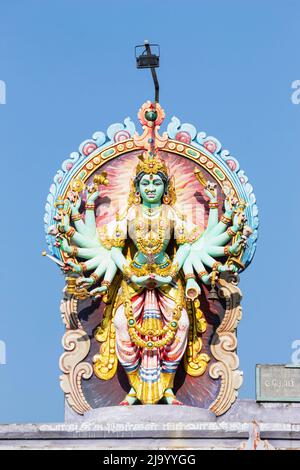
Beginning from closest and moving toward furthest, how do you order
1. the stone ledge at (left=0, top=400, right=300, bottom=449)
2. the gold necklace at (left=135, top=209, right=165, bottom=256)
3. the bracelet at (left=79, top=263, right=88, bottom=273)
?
the stone ledge at (left=0, top=400, right=300, bottom=449) < the gold necklace at (left=135, top=209, right=165, bottom=256) < the bracelet at (left=79, top=263, right=88, bottom=273)

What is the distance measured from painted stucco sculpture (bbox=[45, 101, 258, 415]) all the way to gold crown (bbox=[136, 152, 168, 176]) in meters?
0.01

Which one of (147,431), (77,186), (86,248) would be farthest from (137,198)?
(147,431)

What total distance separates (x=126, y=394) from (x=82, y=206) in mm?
2908

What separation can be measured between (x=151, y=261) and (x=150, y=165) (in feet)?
4.68

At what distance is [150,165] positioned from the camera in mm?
31094

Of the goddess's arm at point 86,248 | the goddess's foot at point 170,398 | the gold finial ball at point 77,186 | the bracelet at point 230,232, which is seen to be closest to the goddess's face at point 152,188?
the goddess's arm at point 86,248

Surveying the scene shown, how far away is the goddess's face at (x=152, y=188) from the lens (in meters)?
31.1

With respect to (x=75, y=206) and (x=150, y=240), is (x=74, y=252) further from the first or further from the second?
(x=150, y=240)

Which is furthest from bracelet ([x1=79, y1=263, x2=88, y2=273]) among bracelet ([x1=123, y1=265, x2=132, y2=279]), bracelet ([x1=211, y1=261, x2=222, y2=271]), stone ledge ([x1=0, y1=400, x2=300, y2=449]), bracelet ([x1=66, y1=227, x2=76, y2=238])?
stone ledge ([x1=0, y1=400, x2=300, y2=449])

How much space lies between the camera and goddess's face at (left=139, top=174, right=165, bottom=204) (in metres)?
31.1

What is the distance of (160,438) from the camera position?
29.5 m

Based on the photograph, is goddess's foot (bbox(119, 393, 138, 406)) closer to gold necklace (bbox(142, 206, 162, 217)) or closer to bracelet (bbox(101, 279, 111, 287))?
bracelet (bbox(101, 279, 111, 287))

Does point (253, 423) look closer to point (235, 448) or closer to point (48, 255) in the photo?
point (235, 448)
